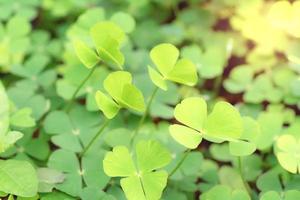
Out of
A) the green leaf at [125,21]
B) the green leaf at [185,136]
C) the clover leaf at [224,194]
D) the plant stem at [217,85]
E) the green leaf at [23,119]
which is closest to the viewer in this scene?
the green leaf at [185,136]

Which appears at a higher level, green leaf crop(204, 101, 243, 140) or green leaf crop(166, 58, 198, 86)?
green leaf crop(166, 58, 198, 86)

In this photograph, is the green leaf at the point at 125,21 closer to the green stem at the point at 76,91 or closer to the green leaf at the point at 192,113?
the green stem at the point at 76,91

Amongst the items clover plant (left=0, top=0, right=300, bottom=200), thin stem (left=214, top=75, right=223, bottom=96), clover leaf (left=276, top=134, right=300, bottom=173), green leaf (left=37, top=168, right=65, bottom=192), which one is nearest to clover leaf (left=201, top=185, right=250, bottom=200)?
clover plant (left=0, top=0, right=300, bottom=200)

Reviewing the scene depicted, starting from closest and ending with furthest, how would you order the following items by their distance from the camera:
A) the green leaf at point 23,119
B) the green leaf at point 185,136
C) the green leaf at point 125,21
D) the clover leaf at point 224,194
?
the green leaf at point 185,136
the clover leaf at point 224,194
the green leaf at point 23,119
the green leaf at point 125,21

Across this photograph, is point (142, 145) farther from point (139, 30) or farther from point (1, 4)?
point (1, 4)

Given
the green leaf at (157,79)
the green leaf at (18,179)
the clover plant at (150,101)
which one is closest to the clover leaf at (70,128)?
the clover plant at (150,101)

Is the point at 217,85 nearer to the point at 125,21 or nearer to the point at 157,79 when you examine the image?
the point at 125,21

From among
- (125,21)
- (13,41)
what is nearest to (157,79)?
(125,21)

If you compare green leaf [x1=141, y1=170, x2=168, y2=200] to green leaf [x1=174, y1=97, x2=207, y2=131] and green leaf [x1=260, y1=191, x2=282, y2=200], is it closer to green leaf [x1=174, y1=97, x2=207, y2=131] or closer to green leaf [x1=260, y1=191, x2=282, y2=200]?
green leaf [x1=174, y1=97, x2=207, y2=131]
